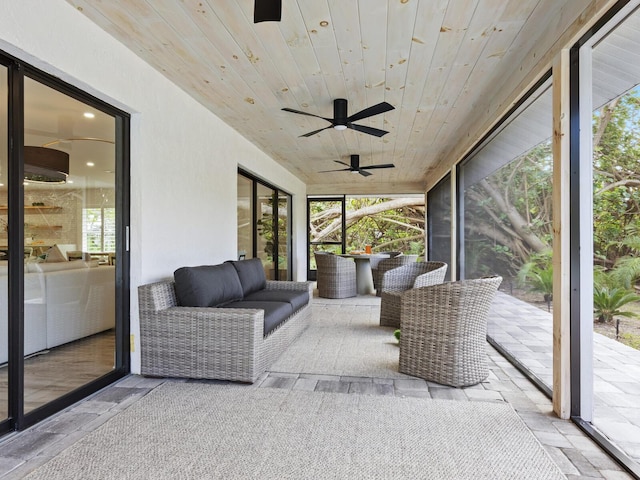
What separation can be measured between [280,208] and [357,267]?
1.91 m

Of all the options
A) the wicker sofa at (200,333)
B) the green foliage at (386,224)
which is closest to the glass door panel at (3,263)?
the wicker sofa at (200,333)

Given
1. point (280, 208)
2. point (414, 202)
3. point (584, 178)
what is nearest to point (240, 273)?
point (584, 178)

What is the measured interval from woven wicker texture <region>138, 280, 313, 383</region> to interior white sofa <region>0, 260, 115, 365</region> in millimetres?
267

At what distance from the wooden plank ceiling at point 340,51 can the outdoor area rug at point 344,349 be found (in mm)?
2409

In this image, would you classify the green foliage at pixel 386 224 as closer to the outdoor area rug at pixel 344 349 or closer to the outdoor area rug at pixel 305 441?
the outdoor area rug at pixel 344 349

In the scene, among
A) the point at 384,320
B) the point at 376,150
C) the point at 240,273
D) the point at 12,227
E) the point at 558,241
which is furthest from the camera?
the point at 376,150

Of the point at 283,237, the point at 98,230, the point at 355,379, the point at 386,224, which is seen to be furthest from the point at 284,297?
the point at 386,224

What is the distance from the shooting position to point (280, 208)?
290 inches

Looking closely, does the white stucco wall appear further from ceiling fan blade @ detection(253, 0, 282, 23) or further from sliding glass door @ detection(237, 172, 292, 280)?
ceiling fan blade @ detection(253, 0, 282, 23)

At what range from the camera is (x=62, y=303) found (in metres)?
2.52

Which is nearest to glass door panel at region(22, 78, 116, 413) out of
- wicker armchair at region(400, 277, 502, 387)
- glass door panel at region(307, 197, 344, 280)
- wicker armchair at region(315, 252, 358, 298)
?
wicker armchair at region(400, 277, 502, 387)

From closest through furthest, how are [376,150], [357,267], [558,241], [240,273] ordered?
[558,241] < [240,273] < [376,150] < [357,267]

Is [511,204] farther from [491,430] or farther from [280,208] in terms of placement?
[280,208]

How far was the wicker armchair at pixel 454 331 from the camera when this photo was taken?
261 cm
